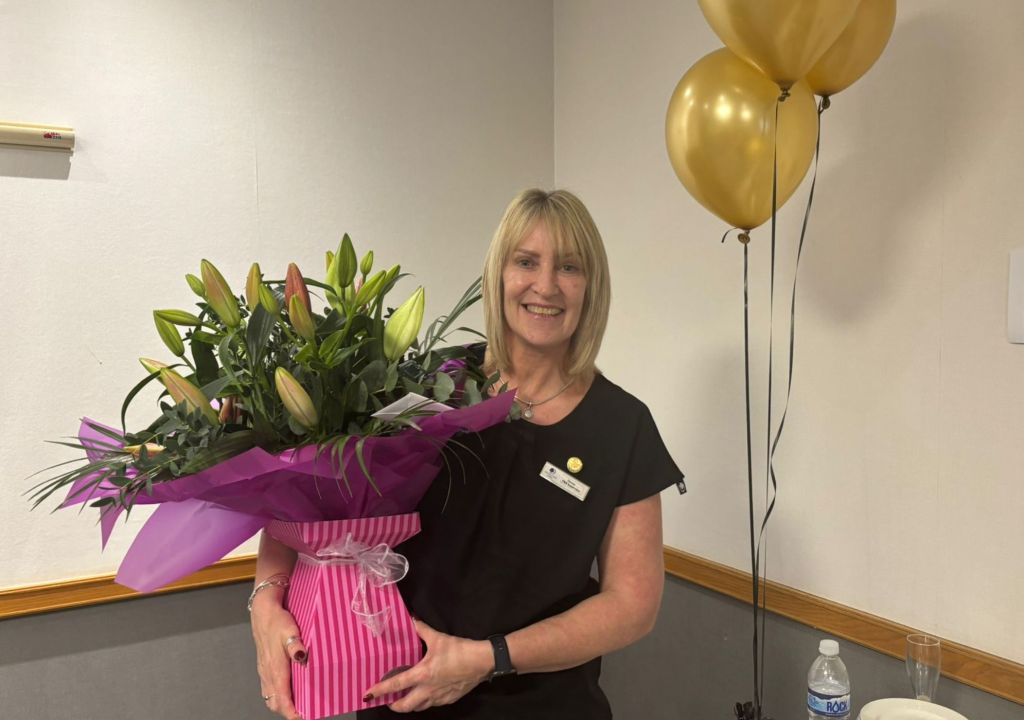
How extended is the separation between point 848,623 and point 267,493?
141 cm

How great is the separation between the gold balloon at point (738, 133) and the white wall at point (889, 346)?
335mm

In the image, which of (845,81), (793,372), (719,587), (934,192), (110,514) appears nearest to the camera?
(110,514)

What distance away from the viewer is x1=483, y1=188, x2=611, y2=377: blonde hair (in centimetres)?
143

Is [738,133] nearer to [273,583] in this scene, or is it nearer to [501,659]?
[501,659]

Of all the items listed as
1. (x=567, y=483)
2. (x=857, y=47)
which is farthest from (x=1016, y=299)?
(x=567, y=483)

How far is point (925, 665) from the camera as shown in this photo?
1460 millimetres

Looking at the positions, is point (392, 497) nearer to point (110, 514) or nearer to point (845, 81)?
point (110, 514)

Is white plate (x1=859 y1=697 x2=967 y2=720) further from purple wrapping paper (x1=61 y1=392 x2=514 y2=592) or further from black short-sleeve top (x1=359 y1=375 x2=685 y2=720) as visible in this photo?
purple wrapping paper (x1=61 y1=392 x2=514 y2=592)

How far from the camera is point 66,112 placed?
199 cm

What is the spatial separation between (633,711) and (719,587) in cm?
63

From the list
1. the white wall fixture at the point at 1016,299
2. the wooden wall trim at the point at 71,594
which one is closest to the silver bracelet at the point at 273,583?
the wooden wall trim at the point at 71,594

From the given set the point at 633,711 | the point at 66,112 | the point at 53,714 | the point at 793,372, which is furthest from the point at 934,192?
the point at 53,714

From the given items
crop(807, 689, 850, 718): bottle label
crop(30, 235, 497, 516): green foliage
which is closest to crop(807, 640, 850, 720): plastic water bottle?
crop(807, 689, 850, 718): bottle label

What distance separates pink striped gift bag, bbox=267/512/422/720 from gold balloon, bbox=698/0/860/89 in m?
0.98
